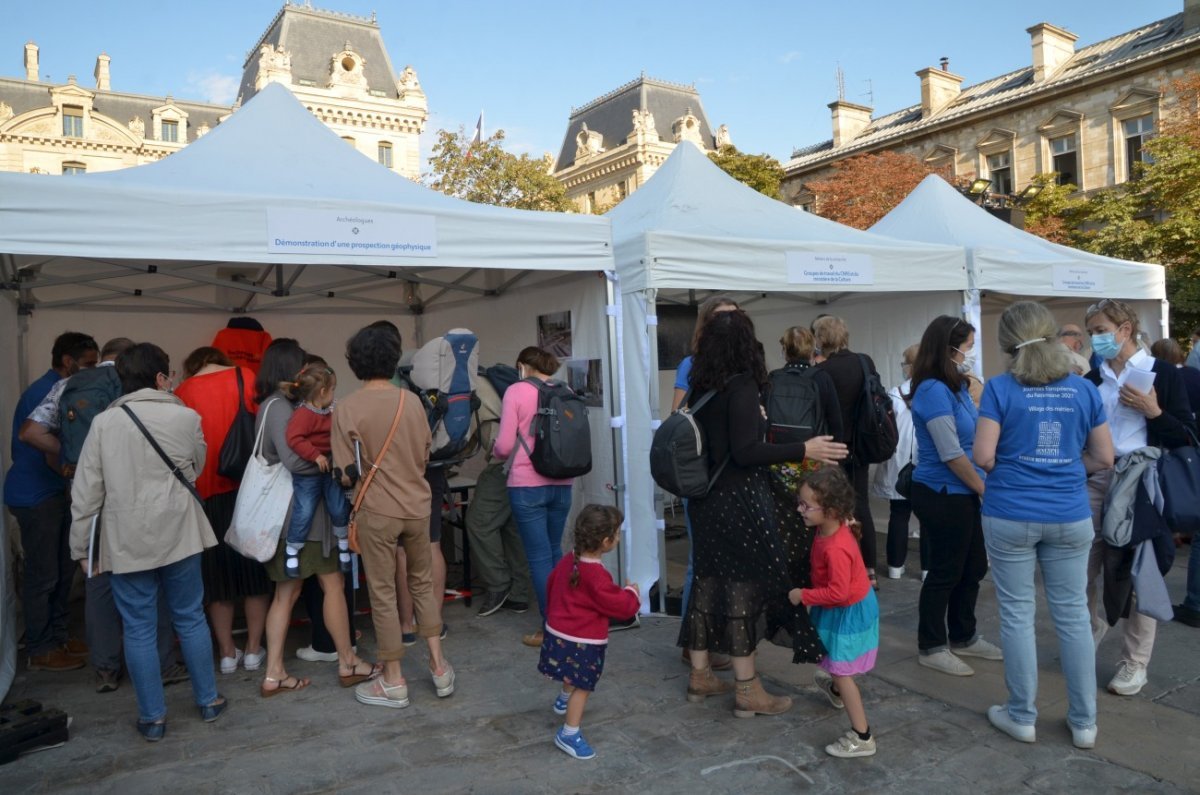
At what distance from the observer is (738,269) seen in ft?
16.6

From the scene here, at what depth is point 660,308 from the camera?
Answer: 764cm

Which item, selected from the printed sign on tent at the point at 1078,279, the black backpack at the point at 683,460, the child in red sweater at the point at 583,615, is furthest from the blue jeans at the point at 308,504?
the printed sign on tent at the point at 1078,279

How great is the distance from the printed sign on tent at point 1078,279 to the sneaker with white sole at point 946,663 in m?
4.27

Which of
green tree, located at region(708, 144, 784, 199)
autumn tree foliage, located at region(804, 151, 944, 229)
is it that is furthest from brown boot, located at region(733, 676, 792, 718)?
green tree, located at region(708, 144, 784, 199)

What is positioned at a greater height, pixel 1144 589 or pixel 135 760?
pixel 1144 589

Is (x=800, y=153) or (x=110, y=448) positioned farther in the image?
(x=800, y=153)

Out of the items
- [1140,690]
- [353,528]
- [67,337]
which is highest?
[67,337]

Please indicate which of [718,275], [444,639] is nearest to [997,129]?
[718,275]

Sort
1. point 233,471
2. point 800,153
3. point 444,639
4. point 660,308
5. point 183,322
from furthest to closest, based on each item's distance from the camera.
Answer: point 800,153
point 660,308
point 183,322
point 444,639
point 233,471

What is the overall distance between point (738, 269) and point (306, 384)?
267 cm

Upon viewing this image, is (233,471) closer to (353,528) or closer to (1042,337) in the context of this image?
(353,528)

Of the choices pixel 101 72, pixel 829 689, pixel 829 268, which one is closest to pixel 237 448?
pixel 829 689

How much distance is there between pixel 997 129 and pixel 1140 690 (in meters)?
29.9

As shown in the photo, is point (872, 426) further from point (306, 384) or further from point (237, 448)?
point (237, 448)
